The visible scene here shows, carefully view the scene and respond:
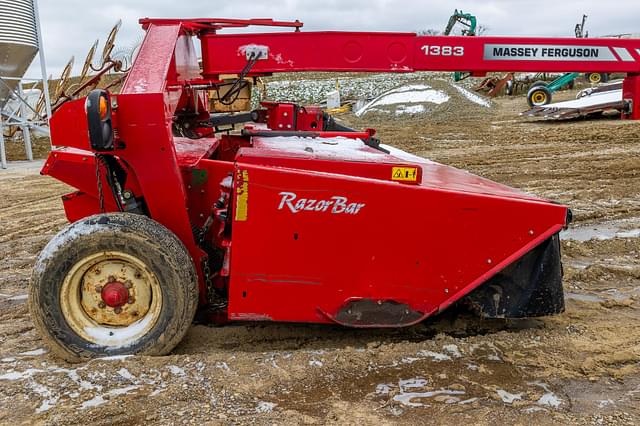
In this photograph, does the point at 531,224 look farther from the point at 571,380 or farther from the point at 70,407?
the point at 70,407

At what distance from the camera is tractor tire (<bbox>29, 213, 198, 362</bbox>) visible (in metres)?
2.82

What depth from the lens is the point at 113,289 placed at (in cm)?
292

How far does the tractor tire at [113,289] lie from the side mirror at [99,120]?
371mm

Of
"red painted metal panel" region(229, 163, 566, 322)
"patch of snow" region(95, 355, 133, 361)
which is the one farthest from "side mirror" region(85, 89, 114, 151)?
"patch of snow" region(95, 355, 133, 361)

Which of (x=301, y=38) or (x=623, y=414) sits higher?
(x=301, y=38)

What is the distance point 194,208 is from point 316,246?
31.4 inches

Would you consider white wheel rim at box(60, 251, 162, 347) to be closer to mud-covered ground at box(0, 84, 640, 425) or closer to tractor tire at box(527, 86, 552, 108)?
mud-covered ground at box(0, 84, 640, 425)

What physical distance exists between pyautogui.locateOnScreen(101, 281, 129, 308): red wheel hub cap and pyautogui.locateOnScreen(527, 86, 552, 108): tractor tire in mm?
17086

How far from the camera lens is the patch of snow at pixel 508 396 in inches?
103

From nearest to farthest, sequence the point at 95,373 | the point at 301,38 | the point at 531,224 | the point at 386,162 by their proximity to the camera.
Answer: the point at 95,373 < the point at 531,224 < the point at 386,162 < the point at 301,38

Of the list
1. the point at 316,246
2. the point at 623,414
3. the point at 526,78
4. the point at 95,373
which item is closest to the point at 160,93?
the point at 316,246

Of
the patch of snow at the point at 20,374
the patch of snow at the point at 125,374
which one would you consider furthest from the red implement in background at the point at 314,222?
the patch of snow at the point at 20,374

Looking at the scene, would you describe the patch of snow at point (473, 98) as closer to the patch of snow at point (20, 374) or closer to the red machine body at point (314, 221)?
the red machine body at point (314, 221)

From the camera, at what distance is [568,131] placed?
471 inches
